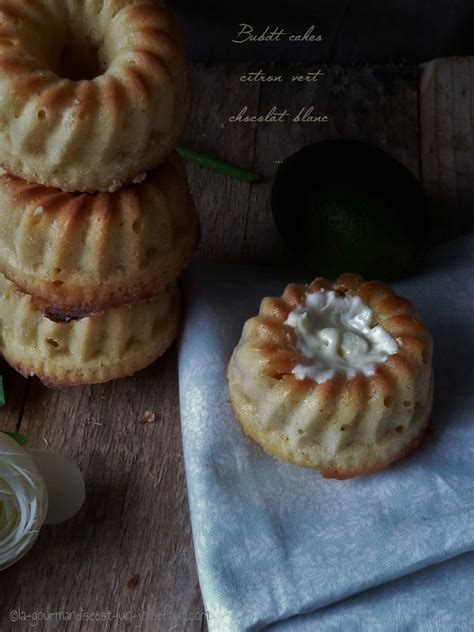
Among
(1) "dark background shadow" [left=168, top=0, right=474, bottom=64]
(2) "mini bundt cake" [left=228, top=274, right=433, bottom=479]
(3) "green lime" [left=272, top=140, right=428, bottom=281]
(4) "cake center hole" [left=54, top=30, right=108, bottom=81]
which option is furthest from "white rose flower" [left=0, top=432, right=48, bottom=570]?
(1) "dark background shadow" [left=168, top=0, right=474, bottom=64]

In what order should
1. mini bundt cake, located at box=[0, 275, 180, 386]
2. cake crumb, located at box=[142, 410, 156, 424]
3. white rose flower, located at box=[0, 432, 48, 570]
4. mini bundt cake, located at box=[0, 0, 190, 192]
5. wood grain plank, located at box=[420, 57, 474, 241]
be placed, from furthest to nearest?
wood grain plank, located at box=[420, 57, 474, 241], cake crumb, located at box=[142, 410, 156, 424], mini bundt cake, located at box=[0, 275, 180, 386], white rose flower, located at box=[0, 432, 48, 570], mini bundt cake, located at box=[0, 0, 190, 192]

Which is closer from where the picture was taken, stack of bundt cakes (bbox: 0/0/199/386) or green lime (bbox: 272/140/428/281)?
stack of bundt cakes (bbox: 0/0/199/386)

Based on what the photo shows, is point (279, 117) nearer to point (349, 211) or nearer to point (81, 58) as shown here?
point (349, 211)

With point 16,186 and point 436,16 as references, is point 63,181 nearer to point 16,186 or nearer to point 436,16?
point 16,186

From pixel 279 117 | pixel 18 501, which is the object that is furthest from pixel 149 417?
pixel 279 117

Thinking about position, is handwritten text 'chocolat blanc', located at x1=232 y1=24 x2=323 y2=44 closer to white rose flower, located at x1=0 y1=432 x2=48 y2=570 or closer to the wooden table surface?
the wooden table surface

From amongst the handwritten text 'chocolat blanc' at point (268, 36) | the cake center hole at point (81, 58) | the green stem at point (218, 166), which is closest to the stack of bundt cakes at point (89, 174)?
the cake center hole at point (81, 58)
